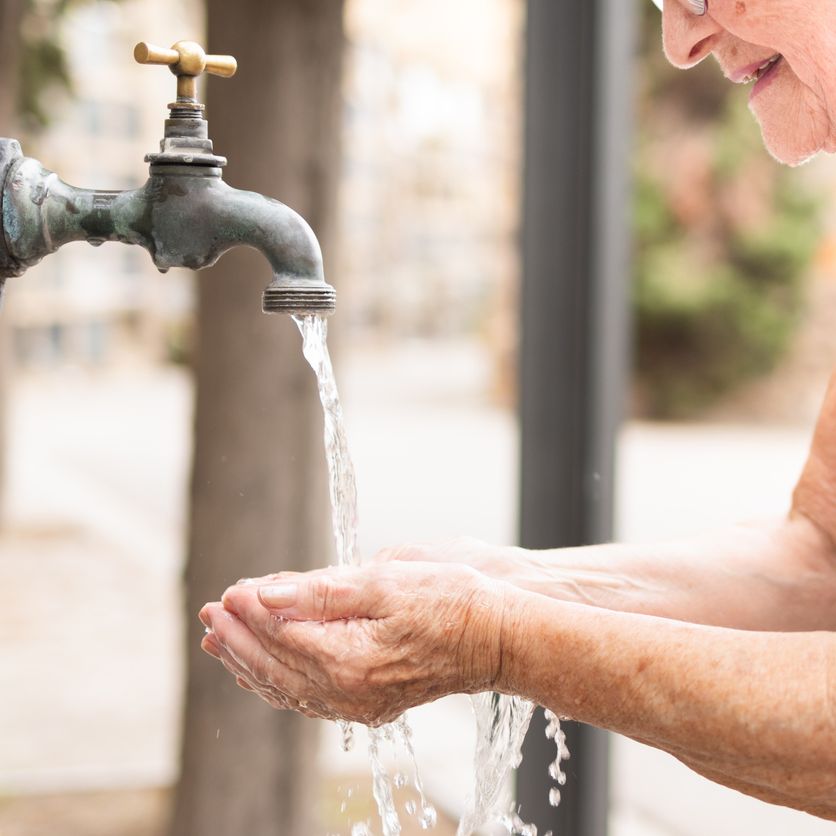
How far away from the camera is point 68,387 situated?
20.9 meters

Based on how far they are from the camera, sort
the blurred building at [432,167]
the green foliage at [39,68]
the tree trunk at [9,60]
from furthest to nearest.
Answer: the blurred building at [432,167], the green foliage at [39,68], the tree trunk at [9,60]

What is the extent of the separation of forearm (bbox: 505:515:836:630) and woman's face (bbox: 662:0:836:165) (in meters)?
0.54

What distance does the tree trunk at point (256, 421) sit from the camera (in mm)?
2783

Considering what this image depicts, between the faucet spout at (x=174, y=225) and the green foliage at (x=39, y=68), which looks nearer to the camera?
the faucet spout at (x=174, y=225)

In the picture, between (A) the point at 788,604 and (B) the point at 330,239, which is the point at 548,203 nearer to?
(B) the point at 330,239

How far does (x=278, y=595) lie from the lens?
1.27 metres

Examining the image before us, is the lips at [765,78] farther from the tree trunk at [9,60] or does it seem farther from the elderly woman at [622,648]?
the tree trunk at [9,60]

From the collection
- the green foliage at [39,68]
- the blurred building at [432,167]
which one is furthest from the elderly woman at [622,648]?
the blurred building at [432,167]

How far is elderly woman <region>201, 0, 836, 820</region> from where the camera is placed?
1.15m

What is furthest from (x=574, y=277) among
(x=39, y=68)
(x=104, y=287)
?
(x=104, y=287)

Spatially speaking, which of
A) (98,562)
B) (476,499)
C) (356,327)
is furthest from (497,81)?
Result: (98,562)

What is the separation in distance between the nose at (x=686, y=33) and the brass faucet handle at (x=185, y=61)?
519mm

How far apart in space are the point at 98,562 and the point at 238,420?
232 inches

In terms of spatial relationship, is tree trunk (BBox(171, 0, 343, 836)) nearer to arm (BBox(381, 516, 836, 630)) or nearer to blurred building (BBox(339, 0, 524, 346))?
arm (BBox(381, 516, 836, 630))
